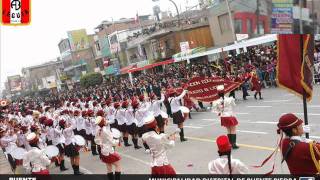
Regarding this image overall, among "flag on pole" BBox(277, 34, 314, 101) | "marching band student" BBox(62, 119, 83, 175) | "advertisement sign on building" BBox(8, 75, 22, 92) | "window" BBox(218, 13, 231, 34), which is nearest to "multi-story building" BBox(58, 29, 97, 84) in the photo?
"advertisement sign on building" BBox(8, 75, 22, 92)

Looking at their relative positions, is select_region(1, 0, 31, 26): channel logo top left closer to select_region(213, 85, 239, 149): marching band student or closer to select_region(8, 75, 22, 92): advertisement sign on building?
select_region(213, 85, 239, 149): marching band student

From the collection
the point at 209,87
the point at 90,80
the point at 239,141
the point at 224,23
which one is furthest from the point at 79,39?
the point at 239,141

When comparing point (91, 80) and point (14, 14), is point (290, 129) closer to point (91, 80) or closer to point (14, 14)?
point (14, 14)

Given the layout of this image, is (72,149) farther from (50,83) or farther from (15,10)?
(50,83)

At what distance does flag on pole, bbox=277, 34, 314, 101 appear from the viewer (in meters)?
6.32

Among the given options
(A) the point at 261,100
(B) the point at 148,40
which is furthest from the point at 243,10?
(B) the point at 148,40

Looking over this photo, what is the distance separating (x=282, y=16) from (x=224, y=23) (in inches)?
1473

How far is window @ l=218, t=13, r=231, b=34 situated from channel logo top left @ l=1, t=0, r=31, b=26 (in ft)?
97.9

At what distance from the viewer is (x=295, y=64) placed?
6457 millimetres

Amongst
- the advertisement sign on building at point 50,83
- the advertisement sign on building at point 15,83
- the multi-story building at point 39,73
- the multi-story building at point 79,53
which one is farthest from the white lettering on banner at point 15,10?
the advertisement sign on building at point 15,83

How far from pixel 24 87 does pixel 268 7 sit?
150m

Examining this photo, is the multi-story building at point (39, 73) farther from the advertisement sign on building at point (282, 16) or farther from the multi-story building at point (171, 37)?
the advertisement sign on building at point (282, 16)

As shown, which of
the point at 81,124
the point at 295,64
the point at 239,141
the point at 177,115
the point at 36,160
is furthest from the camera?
the point at 81,124

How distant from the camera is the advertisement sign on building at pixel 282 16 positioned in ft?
18.3
